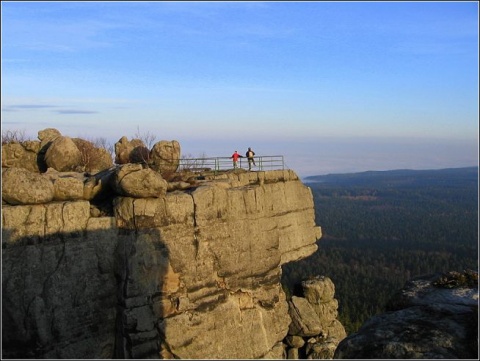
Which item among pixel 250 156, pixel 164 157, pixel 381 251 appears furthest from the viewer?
pixel 381 251

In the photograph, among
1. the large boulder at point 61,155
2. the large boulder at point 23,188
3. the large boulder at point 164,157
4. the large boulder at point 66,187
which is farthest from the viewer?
the large boulder at point 164,157

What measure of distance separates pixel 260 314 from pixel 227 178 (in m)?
6.16

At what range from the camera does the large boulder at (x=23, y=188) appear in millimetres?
14594

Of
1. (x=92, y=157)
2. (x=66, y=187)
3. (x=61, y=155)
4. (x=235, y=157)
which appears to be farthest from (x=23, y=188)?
(x=235, y=157)

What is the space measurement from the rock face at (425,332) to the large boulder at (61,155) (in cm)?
1452

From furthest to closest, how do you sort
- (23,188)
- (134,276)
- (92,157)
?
(92,157) → (134,276) → (23,188)

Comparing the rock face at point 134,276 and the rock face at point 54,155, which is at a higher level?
the rock face at point 54,155

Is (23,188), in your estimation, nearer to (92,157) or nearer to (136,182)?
(136,182)

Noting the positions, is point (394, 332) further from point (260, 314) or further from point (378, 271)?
point (378, 271)

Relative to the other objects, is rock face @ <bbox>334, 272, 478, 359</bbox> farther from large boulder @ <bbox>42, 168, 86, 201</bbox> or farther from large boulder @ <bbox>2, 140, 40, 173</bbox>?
large boulder @ <bbox>2, 140, 40, 173</bbox>

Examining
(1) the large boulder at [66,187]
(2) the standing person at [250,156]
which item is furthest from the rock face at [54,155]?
(2) the standing person at [250,156]

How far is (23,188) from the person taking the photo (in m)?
14.7

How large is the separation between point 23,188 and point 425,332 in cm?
1257

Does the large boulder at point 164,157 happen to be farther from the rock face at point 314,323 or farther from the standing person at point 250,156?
the rock face at point 314,323
